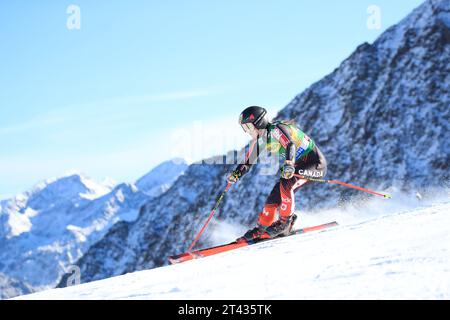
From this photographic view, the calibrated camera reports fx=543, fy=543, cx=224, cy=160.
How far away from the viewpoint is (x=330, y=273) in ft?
15.3

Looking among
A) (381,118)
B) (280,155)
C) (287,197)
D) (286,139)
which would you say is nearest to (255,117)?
(286,139)

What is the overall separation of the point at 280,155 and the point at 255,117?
2.87 feet

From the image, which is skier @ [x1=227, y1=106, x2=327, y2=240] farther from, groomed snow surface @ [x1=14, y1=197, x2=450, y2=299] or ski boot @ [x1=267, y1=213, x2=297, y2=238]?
groomed snow surface @ [x1=14, y1=197, x2=450, y2=299]

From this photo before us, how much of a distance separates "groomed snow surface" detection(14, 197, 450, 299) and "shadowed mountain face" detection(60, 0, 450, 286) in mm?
48306

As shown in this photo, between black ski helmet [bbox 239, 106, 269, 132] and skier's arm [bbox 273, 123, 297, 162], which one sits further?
black ski helmet [bbox 239, 106, 269, 132]

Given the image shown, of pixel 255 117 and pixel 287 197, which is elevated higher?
pixel 255 117

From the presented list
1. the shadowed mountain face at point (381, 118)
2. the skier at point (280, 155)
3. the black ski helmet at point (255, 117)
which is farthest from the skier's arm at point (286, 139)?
the shadowed mountain face at point (381, 118)

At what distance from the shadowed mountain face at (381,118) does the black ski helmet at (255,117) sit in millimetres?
45569

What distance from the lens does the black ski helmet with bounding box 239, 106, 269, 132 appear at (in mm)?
9664

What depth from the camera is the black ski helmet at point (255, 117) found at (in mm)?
9664

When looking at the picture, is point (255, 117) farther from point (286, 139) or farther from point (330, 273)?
point (330, 273)

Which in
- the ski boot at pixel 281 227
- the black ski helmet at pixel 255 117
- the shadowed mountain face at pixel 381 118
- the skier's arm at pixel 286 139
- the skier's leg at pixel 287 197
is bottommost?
the shadowed mountain face at pixel 381 118

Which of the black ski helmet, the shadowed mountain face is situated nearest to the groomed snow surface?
Answer: the black ski helmet

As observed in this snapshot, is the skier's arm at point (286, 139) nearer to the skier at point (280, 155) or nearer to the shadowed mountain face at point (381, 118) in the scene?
the skier at point (280, 155)
